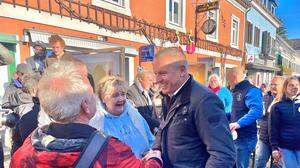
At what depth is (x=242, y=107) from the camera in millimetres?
3604

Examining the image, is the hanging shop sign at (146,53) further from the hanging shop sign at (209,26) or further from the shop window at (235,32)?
the shop window at (235,32)

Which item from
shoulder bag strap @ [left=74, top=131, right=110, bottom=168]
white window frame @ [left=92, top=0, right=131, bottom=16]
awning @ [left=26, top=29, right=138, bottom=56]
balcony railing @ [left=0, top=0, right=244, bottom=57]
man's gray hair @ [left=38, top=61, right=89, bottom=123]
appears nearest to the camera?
shoulder bag strap @ [left=74, top=131, right=110, bottom=168]

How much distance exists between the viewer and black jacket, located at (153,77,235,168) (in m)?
1.49

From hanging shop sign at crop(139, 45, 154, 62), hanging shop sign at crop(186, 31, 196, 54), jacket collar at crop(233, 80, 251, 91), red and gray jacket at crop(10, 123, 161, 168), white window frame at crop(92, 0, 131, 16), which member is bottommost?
red and gray jacket at crop(10, 123, 161, 168)

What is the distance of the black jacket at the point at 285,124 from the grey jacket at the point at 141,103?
59.9 inches

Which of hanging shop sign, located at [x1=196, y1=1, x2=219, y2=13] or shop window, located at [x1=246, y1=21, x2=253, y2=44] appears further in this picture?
shop window, located at [x1=246, y1=21, x2=253, y2=44]

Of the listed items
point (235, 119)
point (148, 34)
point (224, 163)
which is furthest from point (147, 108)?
point (148, 34)

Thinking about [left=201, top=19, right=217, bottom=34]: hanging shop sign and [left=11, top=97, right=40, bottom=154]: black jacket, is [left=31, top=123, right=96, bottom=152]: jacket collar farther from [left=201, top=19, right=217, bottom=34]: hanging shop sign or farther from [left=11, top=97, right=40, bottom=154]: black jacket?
[left=201, top=19, right=217, bottom=34]: hanging shop sign

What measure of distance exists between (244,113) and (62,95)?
297 centimetres

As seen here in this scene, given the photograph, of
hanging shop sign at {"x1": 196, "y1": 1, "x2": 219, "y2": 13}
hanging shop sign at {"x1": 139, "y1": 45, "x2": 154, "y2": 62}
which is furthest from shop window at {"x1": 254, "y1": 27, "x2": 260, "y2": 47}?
hanging shop sign at {"x1": 139, "y1": 45, "x2": 154, "y2": 62}

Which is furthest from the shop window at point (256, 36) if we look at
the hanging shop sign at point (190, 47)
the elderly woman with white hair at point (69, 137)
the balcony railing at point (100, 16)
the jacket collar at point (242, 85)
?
the elderly woman with white hair at point (69, 137)

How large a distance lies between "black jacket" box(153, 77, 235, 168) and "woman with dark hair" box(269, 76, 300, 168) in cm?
208

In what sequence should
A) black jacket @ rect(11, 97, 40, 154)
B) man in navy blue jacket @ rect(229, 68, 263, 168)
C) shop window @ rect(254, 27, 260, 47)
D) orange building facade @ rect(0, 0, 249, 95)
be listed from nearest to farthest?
black jacket @ rect(11, 97, 40, 154) → man in navy blue jacket @ rect(229, 68, 263, 168) → orange building facade @ rect(0, 0, 249, 95) → shop window @ rect(254, 27, 260, 47)

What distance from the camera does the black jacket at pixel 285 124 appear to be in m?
3.19
